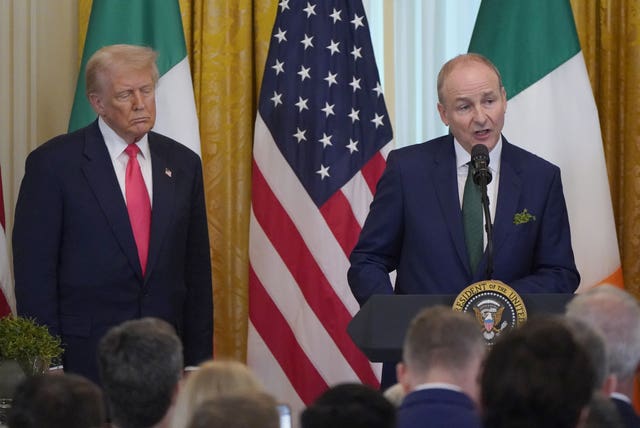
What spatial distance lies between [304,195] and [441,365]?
3.51 meters

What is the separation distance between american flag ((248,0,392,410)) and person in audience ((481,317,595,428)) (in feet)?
12.9

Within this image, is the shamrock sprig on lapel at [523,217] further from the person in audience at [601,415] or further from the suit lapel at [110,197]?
the person in audience at [601,415]

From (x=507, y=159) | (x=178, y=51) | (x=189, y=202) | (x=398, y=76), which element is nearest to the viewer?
(x=507, y=159)

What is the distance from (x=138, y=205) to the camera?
514cm

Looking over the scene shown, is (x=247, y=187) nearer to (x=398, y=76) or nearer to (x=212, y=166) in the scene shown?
(x=212, y=166)

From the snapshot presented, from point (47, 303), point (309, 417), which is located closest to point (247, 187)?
point (47, 303)

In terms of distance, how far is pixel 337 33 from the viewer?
6.46m

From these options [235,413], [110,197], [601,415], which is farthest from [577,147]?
[235,413]

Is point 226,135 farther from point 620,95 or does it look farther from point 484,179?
point 484,179

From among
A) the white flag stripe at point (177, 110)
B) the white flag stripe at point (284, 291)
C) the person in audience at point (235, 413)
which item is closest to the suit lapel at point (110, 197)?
the white flag stripe at point (177, 110)

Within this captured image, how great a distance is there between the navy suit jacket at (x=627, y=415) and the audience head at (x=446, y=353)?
33 cm

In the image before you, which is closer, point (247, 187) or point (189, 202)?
point (189, 202)

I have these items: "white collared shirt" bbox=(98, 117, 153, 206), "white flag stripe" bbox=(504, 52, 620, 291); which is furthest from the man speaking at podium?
"white flag stripe" bbox=(504, 52, 620, 291)

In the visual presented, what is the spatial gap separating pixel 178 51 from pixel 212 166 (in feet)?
2.01
